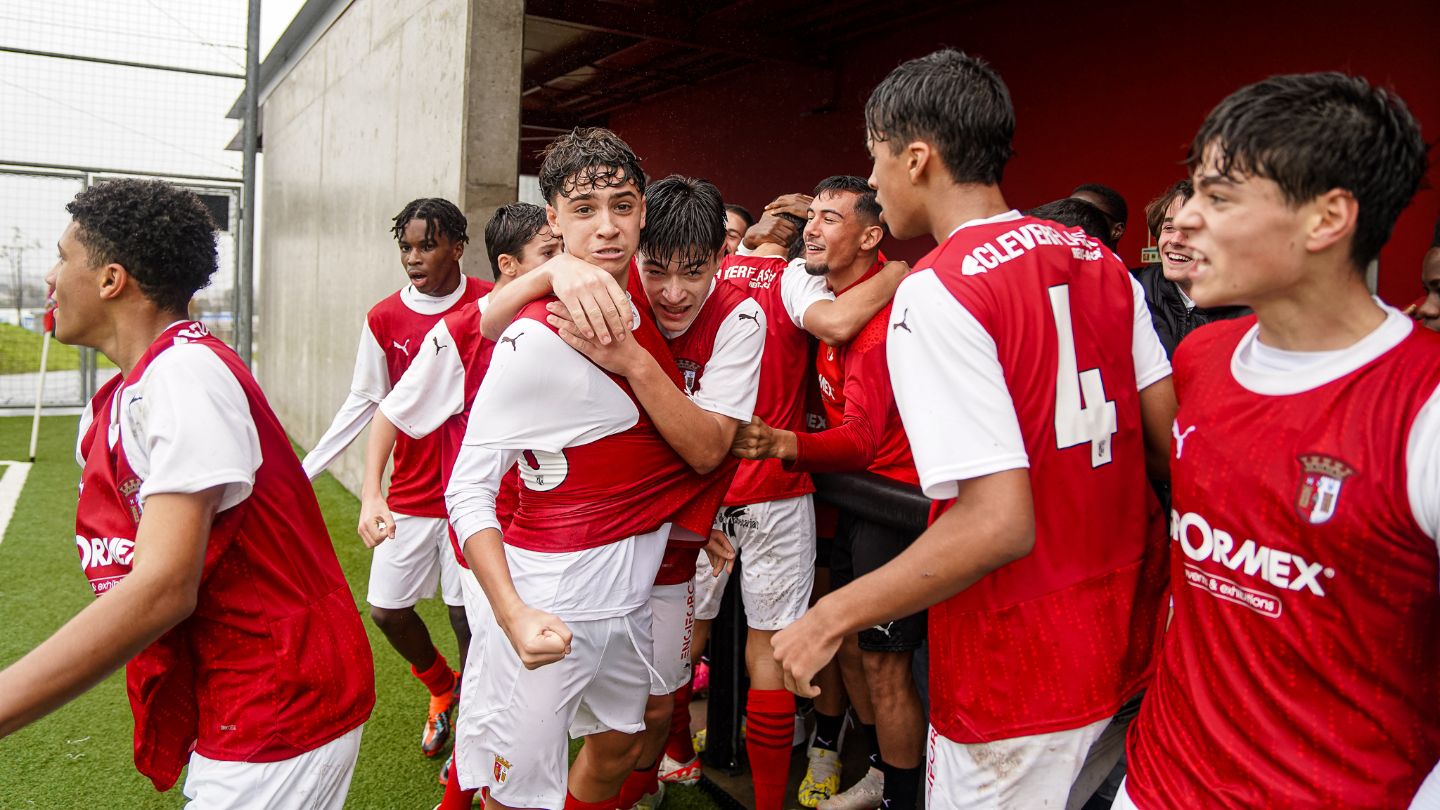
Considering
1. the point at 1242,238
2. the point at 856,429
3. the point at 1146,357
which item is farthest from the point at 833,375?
the point at 1242,238

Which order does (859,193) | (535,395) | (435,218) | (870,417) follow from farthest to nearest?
1. (435,218)
2. (859,193)
3. (870,417)
4. (535,395)

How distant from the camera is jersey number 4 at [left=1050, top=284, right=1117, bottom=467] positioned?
160 centimetres

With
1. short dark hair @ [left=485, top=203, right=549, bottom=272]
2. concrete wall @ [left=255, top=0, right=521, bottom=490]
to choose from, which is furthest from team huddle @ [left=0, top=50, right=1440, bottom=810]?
concrete wall @ [left=255, top=0, right=521, bottom=490]

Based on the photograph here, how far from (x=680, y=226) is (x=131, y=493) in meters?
1.31

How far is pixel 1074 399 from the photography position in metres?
1.61

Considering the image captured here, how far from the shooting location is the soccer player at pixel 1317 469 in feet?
3.94

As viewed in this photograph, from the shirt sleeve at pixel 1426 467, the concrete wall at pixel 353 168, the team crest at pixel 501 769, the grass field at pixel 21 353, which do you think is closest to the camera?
the shirt sleeve at pixel 1426 467

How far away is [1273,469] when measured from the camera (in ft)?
4.23

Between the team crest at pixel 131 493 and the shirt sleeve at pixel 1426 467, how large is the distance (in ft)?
6.48

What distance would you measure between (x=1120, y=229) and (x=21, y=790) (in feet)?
14.7

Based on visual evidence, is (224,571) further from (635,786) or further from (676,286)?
(635,786)

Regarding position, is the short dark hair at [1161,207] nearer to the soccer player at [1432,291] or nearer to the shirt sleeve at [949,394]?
the soccer player at [1432,291]

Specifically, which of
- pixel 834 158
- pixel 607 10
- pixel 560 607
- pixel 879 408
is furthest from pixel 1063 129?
pixel 560 607

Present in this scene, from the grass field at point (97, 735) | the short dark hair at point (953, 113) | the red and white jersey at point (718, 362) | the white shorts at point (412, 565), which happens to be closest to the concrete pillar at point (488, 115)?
the white shorts at point (412, 565)
